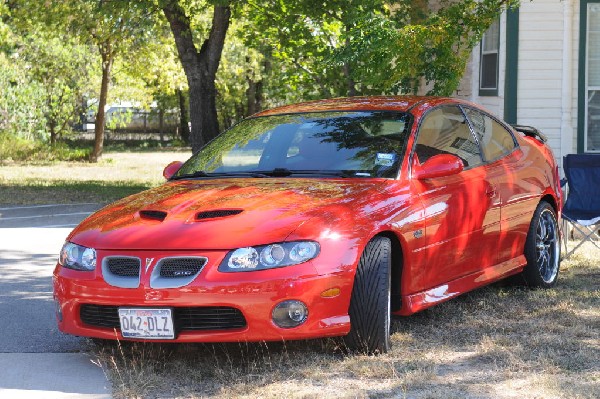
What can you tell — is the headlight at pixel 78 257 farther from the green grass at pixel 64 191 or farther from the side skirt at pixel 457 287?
the green grass at pixel 64 191

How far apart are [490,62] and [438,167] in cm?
1030

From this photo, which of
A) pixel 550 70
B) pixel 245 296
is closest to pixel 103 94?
pixel 550 70

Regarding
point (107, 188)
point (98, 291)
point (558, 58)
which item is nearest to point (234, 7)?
point (107, 188)

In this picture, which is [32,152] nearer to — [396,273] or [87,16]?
[87,16]

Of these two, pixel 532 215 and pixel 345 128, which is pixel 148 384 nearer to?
pixel 345 128

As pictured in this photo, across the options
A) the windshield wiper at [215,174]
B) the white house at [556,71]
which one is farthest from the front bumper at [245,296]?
the white house at [556,71]

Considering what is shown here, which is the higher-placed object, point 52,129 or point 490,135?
point 490,135

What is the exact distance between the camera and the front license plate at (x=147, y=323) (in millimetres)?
5855

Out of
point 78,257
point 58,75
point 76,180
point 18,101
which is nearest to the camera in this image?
point 78,257

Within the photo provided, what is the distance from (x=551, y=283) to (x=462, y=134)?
1751 millimetres

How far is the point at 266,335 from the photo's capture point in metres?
5.85

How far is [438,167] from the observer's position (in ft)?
22.5

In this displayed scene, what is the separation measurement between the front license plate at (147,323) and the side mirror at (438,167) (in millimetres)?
1940

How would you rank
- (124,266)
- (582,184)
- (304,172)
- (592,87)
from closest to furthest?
1. (124,266)
2. (304,172)
3. (582,184)
4. (592,87)
